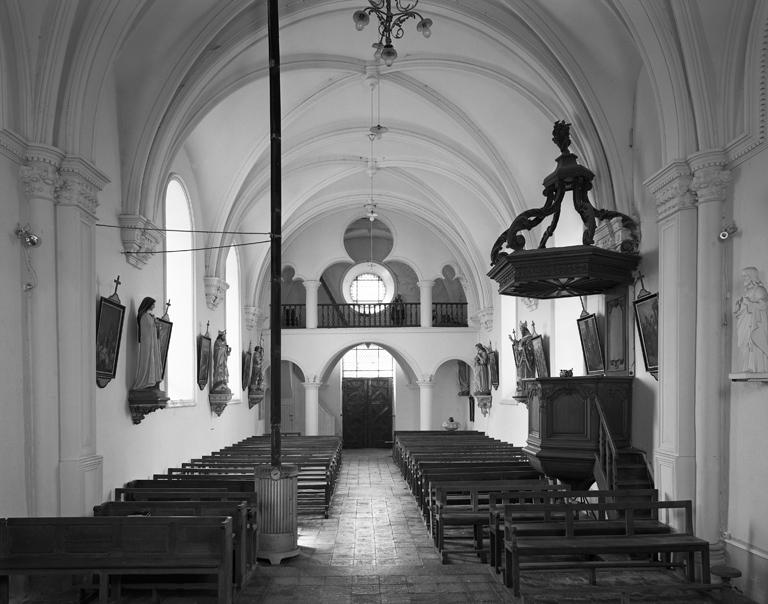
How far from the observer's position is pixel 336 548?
30.2ft

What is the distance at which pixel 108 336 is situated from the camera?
962 centimetres

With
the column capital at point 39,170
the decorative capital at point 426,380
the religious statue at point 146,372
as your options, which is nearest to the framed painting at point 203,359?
the religious statue at point 146,372

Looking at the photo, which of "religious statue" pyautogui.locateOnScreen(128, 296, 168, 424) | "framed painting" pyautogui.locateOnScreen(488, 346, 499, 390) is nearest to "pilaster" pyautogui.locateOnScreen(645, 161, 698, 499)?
"religious statue" pyautogui.locateOnScreen(128, 296, 168, 424)

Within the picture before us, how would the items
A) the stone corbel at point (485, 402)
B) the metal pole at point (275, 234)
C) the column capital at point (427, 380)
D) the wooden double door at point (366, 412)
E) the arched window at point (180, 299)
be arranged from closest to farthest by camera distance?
the metal pole at point (275, 234) → the arched window at point (180, 299) → the stone corbel at point (485, 402) → the column capital at point (427, 380) → the wooden double door at point (366, 412)

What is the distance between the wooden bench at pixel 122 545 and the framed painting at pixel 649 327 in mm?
5499

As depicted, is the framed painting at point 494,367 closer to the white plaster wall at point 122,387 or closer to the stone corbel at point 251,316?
the stone corbel at point 251,316

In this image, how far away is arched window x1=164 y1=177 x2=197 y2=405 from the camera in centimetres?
1424

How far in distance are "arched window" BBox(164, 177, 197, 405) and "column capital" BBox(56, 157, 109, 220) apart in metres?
5.77

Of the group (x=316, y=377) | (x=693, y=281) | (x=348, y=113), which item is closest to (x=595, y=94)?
(x=693, y=281)

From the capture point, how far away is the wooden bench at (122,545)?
620cm

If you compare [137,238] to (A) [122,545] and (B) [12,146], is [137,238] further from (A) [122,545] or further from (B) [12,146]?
(A) [122,545]

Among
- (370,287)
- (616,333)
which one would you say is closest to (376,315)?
(370,287)

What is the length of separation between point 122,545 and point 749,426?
18.2 feet

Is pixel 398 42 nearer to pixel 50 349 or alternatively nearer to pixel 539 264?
pixel 539 264
